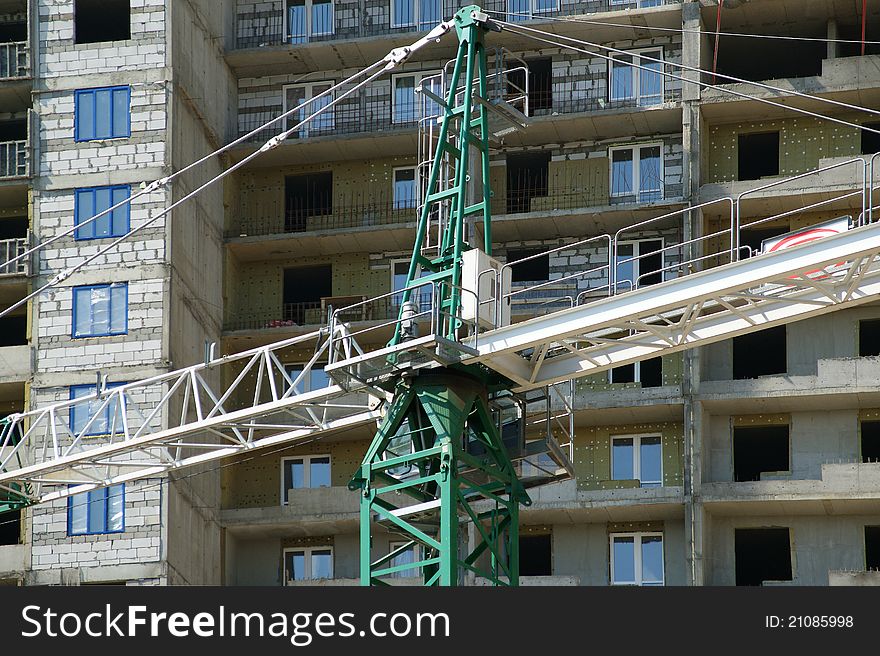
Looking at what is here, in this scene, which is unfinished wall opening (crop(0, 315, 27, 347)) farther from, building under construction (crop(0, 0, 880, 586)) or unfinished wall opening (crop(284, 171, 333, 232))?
unfinished wall opening (crop(284, 171, 333, 232))

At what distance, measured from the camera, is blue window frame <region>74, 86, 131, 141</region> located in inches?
2361

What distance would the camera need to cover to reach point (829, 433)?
57.9 m

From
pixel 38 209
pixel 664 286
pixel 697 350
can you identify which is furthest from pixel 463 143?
pixel 38 209

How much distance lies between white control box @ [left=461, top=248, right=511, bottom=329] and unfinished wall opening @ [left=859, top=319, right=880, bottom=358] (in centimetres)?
1791

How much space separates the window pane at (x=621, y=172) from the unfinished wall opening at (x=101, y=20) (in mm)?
14837

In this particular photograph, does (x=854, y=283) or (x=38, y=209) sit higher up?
(x=38, y=209)

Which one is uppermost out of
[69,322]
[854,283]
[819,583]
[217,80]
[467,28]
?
[217,80]

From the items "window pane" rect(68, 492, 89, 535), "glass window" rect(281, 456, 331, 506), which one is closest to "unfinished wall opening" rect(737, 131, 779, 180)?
"glass window" rect(281, 456, 331, 506)

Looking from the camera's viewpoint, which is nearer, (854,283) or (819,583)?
(854,283)

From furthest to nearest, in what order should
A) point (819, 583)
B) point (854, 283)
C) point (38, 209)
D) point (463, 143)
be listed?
point (38, 209) → point (819, 583) → point (463, 143) → point (854, 283)

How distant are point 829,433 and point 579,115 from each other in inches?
449

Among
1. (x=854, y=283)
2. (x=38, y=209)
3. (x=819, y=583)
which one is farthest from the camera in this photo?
(x=38, y=209)

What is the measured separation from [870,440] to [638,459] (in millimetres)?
6363

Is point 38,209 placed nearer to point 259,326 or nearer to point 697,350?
point 259,326
